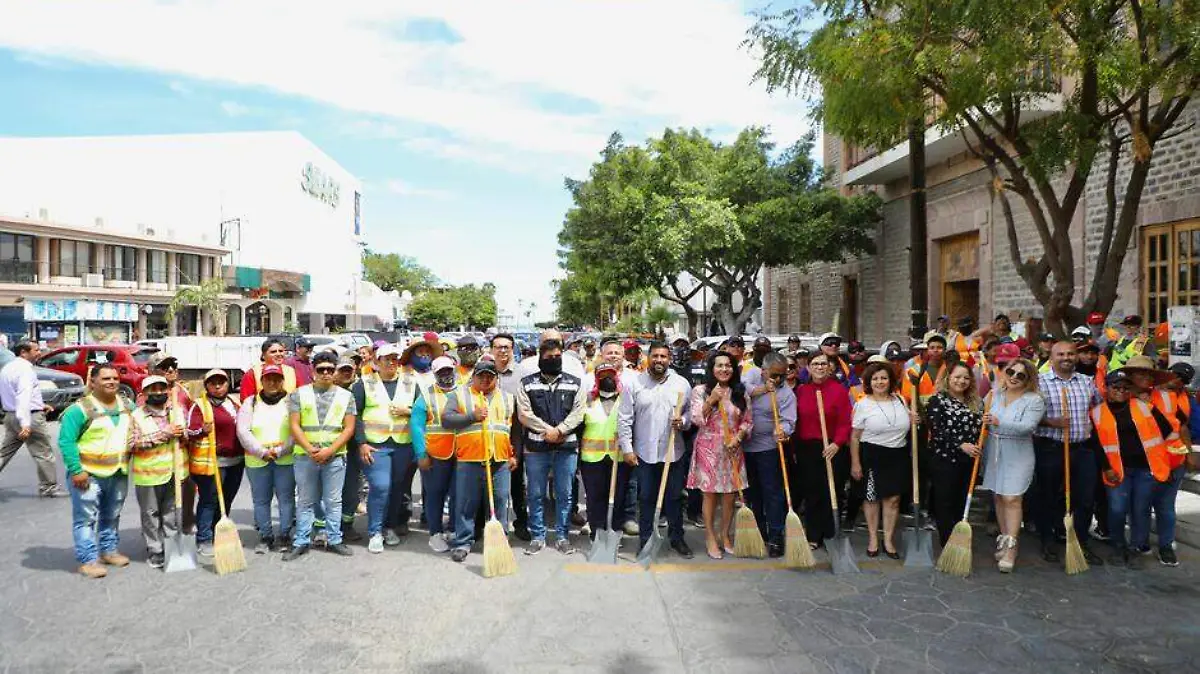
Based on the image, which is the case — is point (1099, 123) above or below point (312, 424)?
above

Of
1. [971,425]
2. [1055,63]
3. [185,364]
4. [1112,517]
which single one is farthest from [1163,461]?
Result: [185,364]

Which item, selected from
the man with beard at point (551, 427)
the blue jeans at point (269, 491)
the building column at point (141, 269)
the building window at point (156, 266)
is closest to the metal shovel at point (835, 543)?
the man with beard at point (551, 427)

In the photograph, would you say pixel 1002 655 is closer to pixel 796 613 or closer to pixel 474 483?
pixel 796 613

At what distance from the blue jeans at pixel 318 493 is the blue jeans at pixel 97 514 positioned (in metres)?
1.23

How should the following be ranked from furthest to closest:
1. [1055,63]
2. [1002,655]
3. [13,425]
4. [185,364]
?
[185,364] → [1055,63] → [13,425] → [1002,655]

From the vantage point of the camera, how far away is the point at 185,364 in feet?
57.5

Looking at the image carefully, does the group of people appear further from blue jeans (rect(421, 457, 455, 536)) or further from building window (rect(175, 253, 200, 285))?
building window (rect(175, 253, 200, 285))

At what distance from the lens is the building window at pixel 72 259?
32156 mm

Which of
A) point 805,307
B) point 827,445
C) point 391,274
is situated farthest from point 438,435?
point 391,274

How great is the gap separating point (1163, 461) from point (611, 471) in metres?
3.96

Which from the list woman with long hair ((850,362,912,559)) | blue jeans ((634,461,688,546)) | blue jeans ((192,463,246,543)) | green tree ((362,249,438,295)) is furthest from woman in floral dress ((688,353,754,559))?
green tree ((362,249,438,295))

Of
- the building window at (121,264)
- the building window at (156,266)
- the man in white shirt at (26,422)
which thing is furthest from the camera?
the building window at (156,266)

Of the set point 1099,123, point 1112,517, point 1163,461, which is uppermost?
point 1099,123

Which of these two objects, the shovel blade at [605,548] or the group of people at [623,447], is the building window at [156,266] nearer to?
the group of people at [623,447]
